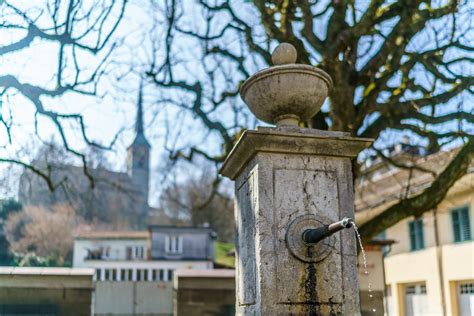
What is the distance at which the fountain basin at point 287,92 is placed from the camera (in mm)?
4383

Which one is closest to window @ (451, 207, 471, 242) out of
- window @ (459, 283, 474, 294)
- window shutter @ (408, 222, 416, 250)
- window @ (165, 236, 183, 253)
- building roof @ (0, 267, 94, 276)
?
window @ (459, 283, 474, 294)

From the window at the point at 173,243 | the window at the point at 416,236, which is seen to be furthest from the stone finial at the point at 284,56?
the window at the point at 173,243

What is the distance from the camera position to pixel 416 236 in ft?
68.8

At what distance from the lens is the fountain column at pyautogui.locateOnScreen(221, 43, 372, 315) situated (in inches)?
157

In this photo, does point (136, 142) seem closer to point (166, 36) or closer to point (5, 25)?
point (166, 36)

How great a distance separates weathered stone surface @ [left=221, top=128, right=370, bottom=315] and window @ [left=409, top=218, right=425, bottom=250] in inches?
686

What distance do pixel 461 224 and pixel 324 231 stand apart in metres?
16.1

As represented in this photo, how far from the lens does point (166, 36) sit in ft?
40.2

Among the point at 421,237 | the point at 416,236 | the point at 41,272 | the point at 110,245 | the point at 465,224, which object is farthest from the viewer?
the point at 110,245

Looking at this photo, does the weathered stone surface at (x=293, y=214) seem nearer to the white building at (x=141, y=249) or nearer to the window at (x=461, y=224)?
the window at (x=461, y=224)

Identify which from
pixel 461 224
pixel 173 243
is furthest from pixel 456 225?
pixel 173 243

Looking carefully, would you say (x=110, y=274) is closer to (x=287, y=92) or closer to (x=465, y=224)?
(x=465, y=224)

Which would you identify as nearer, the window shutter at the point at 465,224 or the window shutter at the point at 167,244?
the window shutter at the point at 465,224

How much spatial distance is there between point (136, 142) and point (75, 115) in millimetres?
2879
